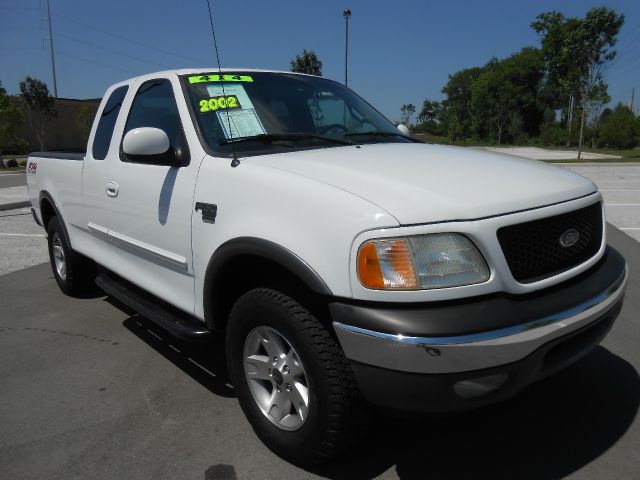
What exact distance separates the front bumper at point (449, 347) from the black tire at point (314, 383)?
124 mm

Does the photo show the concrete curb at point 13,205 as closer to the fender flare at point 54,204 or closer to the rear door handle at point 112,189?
the fender flare at point 54,204

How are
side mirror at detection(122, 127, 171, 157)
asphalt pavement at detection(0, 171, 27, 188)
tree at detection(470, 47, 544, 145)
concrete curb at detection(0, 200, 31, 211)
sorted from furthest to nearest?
tree at detection(470, 47, 544, 145) → asphalt pavement at detection(0, 171, 27, 188) → concrete curb at detection(0, 200, 31, 211) → side mirror at detection(122, 127, 171, 157)

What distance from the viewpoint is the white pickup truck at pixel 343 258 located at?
190cm

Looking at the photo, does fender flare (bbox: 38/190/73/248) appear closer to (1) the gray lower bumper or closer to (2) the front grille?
(1) the gray lower bumper

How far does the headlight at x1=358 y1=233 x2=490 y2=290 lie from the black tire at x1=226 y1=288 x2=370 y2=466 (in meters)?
0.36

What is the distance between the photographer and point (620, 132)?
4547 cm

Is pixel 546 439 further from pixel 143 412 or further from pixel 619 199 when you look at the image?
pixel 619 199

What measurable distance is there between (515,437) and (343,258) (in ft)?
4.69

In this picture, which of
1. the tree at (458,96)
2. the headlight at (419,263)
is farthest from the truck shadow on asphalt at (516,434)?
the tree at (458,96)

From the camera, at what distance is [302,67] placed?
27.8m

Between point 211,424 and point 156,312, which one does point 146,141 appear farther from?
point 211,424

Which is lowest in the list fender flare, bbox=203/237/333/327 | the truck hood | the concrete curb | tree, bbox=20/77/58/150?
the concrete curb

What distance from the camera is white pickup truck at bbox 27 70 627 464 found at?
1903 millimetres

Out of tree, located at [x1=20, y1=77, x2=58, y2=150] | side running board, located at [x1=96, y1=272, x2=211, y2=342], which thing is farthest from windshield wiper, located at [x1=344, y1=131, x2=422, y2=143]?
tree, located at [x1=20, y1=77, x2=58, y2=150]
